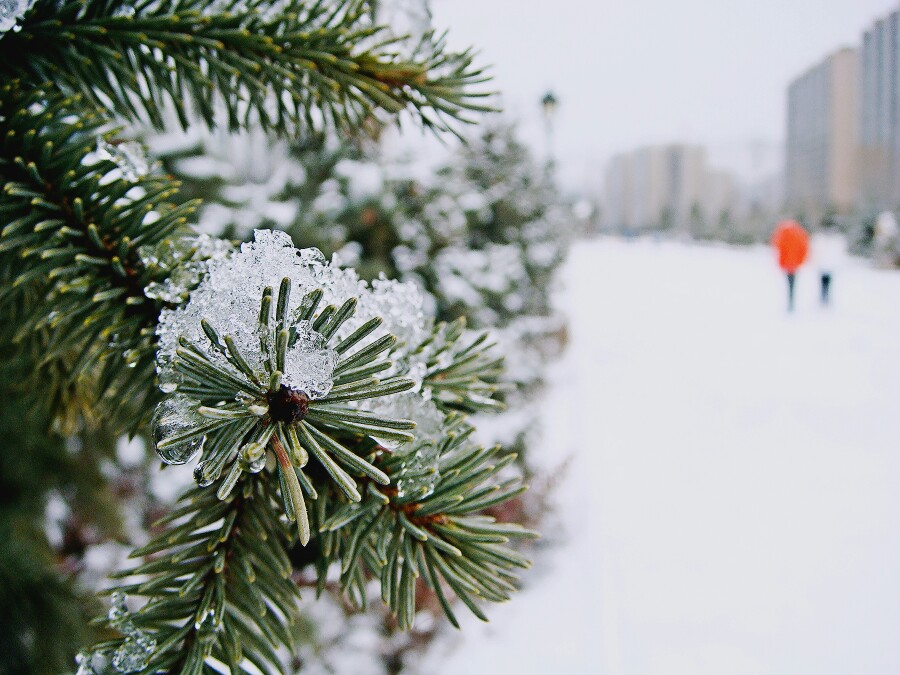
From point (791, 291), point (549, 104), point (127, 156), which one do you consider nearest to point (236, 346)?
point (127, 156)

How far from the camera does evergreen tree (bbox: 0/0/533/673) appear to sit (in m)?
0.25

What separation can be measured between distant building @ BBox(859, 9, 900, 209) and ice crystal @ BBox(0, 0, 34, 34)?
2.55m

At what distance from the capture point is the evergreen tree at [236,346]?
25cm

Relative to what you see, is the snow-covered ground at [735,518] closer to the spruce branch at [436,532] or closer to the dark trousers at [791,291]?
the dark trousers at [791,291]

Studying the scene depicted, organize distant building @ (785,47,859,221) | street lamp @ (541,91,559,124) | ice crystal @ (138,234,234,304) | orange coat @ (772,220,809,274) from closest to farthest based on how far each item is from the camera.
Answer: ice crystal @ (138,234,234,304) < distant building @ (785,47,859,221) < orange coat @ (772,220,809,274) < street lamp @ (541,91,559,124)

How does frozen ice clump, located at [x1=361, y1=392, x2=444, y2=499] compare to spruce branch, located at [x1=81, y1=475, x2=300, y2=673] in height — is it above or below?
above

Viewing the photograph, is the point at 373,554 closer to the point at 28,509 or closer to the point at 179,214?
the point at 179,214

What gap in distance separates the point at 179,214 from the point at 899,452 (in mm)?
3188

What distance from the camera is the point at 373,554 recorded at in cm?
35

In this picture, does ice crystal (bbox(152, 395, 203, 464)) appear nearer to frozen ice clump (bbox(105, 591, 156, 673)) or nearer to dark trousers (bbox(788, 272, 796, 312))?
frozen ice clump (bbox(105, 591, 156, 673))

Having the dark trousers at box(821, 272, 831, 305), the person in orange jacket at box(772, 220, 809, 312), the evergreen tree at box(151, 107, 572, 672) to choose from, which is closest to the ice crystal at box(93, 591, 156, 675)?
the evergreen tree at box(151, 107, 572, 672)

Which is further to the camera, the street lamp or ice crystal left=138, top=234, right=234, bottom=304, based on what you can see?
the street lamp

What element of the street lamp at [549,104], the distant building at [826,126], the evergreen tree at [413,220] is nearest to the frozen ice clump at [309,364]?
the evergreen tree at [413,220]

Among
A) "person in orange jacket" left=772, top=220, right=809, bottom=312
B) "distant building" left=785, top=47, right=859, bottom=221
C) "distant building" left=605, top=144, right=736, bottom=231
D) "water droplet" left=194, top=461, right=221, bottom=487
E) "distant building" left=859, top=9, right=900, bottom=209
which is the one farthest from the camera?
"distant building" left=605, top=144, right=736, bottom=231
